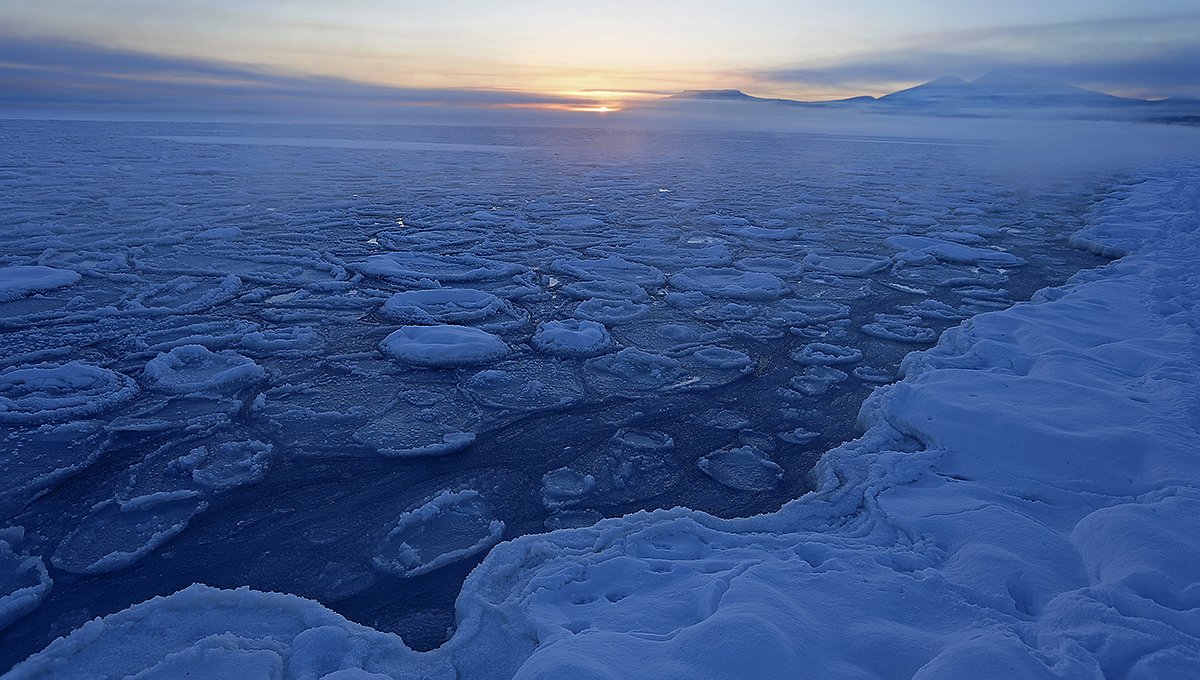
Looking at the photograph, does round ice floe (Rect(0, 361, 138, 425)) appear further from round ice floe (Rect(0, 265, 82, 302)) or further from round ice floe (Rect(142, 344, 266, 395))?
round ice floe (Rect(0, 265, 82, 302))

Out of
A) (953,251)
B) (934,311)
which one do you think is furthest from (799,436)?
(953,251)

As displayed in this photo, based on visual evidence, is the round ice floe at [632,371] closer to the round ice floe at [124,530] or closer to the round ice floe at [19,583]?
the round ice floe at [124,530]

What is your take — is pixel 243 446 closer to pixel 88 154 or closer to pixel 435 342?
pixel 435 342

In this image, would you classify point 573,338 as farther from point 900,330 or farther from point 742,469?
point 900,330

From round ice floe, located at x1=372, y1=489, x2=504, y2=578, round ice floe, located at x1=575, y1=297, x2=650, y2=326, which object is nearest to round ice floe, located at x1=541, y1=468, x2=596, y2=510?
round ice floe, located at x1=372, y1=489, x2=504, y2=578

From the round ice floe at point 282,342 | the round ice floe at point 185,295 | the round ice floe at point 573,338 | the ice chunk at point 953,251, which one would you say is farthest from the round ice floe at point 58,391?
the ice chunk at point 953,251
